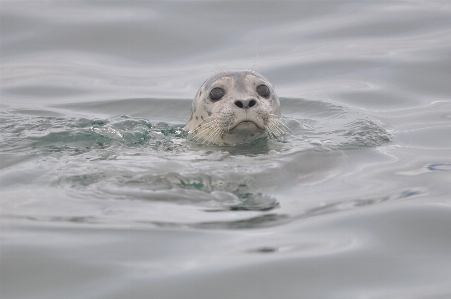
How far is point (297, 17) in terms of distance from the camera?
11.0 meters

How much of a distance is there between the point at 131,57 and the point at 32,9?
2172mm

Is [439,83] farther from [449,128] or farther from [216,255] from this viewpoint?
[216,255]

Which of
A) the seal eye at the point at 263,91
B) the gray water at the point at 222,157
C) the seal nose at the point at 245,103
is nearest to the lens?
the gray water at the point at 222,157

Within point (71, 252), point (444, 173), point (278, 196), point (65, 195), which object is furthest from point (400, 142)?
point (71, 252)

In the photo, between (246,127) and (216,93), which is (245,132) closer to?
(246,127)

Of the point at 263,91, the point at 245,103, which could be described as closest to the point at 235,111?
the point at 245,103

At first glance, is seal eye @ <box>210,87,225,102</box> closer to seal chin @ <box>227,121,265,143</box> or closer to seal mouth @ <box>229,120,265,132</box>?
seal chin @ <box>227,121,265,143</box>

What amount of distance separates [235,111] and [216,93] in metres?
0.55

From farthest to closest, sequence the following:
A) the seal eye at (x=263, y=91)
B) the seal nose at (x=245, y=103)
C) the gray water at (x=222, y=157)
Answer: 1. the seal eye at (x=263, y=91)
2. the seal nose at (x=245, y=103)
3. the gray water at (x=222, y=157)

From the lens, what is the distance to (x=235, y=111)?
6.06 metres

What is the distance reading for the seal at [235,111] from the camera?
6.07 m

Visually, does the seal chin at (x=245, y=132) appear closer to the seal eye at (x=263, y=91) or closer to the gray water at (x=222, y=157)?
the gray water at (x=222, y=157)

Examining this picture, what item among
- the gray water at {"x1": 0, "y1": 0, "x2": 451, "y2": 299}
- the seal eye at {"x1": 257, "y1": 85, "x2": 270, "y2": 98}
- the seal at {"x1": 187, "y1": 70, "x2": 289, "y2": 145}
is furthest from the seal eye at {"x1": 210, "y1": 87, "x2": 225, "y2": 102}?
the gray water at {"x1": 0, "y1": 0, "x2": 451, "y2": 299}

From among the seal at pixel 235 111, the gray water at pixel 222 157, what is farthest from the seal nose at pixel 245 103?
the gray water at pixel 222 157
